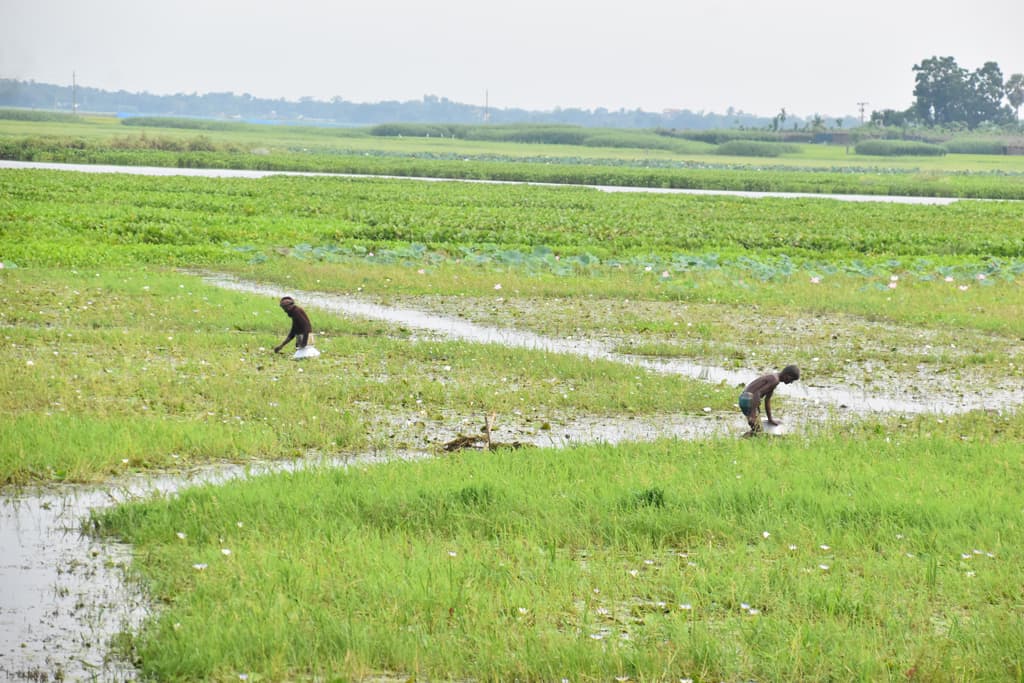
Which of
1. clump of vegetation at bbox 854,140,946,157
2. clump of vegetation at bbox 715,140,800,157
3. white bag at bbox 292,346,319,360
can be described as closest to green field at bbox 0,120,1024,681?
white bag at bbox 292,346,319,360

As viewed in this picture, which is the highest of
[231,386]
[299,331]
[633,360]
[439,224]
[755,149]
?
[755,149]

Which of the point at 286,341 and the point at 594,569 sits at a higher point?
the point at 286,341

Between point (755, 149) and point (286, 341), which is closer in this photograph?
point (286, 341)

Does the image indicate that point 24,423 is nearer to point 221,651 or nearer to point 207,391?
point 207,391

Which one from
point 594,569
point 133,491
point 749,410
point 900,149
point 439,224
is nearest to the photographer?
point 594,569

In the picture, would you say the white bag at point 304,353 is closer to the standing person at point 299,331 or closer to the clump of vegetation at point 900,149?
the standing person at point 299,331

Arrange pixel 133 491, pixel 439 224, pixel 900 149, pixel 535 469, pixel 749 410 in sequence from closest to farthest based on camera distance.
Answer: pixel 133 491, pixel 535 469, pixel 749 410, pixel 439 224, pixel 900 149

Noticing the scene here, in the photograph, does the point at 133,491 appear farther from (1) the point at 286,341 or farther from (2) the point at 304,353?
(2) the point at 304,353

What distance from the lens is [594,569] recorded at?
28.8ft

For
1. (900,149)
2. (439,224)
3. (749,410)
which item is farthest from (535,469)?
(900,149)

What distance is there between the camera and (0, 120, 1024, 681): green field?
24.4 feet

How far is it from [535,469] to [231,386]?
17.5 feet

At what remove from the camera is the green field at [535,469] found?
24.4ft

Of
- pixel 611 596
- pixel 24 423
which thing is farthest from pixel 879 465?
pixel 24 423
